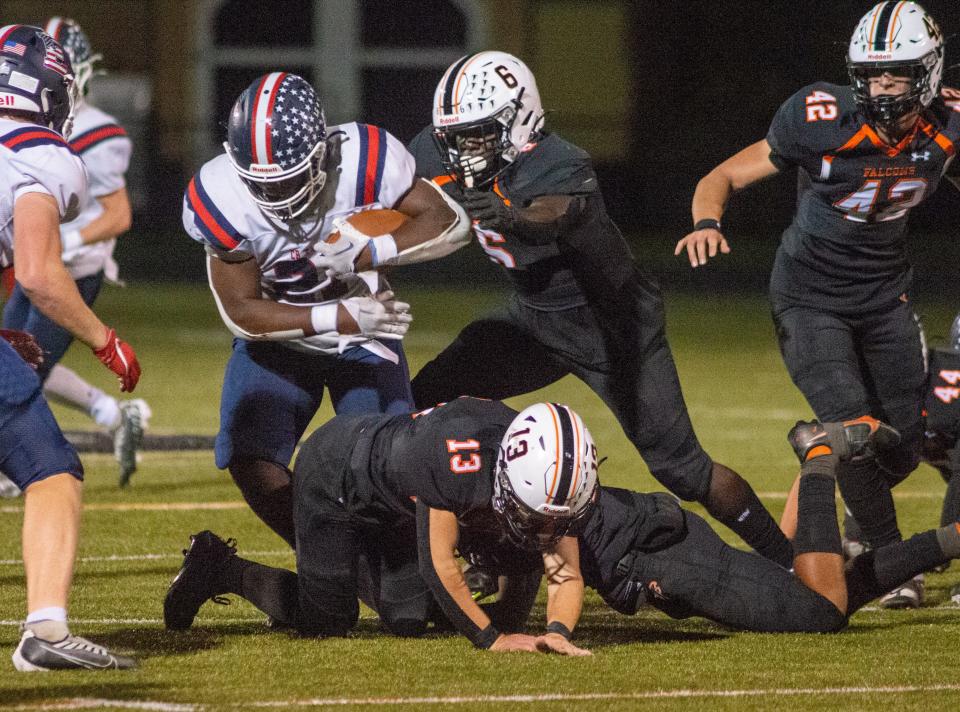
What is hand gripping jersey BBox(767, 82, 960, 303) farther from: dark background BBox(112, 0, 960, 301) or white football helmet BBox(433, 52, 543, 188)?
dark background BBox(112, 0, 960, 301)

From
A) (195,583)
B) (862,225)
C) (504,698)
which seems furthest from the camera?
(862,225)

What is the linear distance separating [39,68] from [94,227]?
295 centimetres

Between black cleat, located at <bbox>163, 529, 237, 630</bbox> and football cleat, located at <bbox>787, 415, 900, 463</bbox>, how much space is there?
1.74 meters

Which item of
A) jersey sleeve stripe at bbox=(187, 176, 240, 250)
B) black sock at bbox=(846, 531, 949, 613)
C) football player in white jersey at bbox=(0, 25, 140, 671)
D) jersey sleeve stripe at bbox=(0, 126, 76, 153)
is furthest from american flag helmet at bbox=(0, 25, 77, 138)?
black sock at bbox=(846, 531, 949, 613)

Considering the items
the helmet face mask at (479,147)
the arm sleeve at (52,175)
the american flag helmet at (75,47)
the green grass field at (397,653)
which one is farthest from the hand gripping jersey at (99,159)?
the arm sleeve at (52,175)

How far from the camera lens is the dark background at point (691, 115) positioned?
21141mm

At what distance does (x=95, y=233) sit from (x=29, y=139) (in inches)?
123

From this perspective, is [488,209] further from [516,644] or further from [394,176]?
[516,644]

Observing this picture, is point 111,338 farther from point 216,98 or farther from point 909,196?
point 216,98

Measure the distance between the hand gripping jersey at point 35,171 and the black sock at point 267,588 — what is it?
3.81 ft

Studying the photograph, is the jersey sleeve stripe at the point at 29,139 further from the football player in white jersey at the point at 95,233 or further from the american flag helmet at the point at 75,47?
the american flag helmet at the point at 75,47

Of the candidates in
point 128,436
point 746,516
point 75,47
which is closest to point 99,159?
point 75,47

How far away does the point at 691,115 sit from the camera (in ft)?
77.2

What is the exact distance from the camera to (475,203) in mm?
4590
